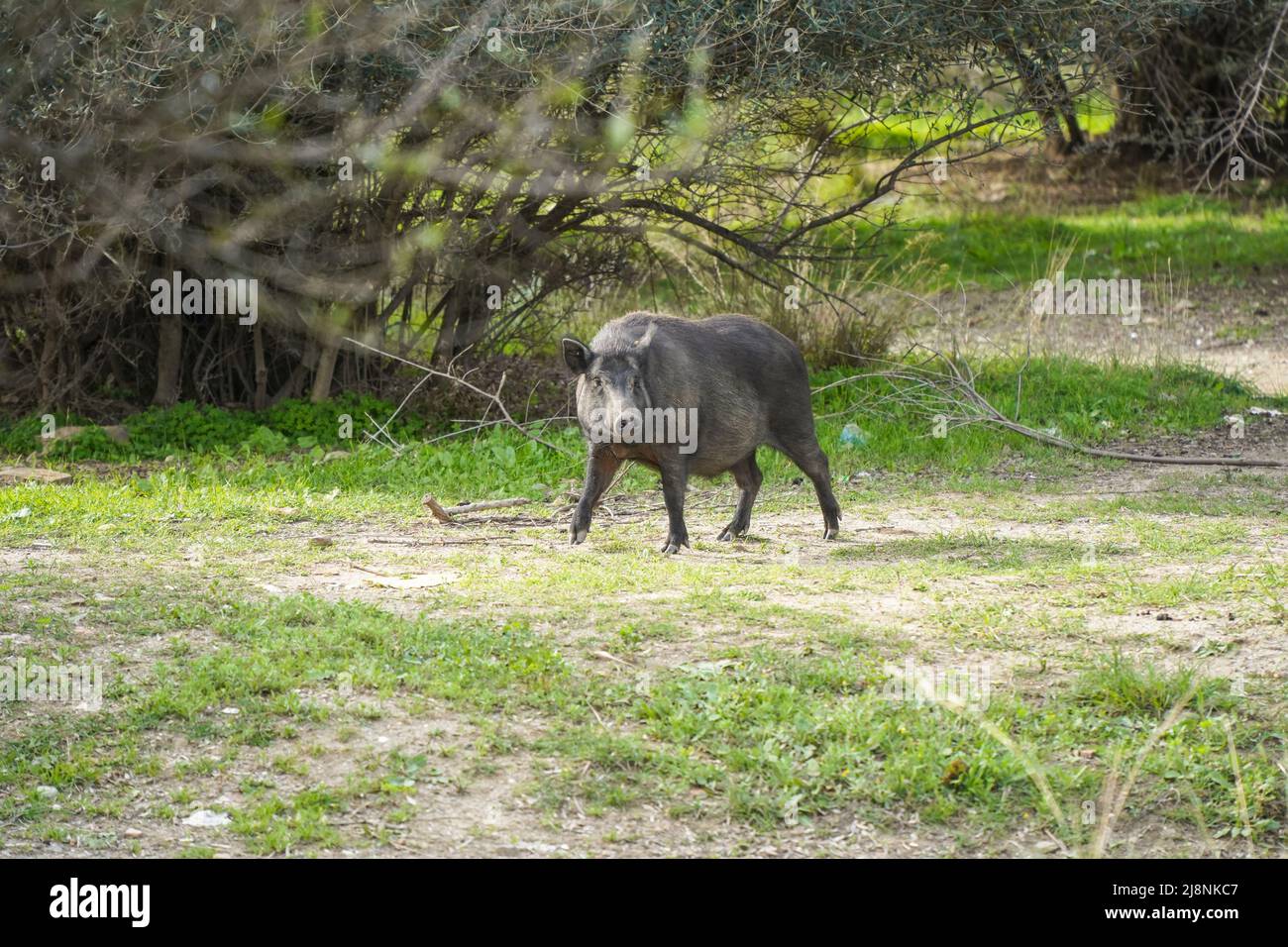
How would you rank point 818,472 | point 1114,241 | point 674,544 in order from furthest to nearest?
1. point 1114,241
2. point 818,472
3. point 674,544

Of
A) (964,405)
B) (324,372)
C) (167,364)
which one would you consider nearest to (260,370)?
(324,372)

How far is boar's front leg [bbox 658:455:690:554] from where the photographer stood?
8438mm

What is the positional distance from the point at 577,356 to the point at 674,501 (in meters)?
0.98

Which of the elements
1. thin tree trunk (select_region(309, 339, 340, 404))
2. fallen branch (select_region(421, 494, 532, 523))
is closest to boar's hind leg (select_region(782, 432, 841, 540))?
fallen branch (select_region(421, 494, 532, 523))

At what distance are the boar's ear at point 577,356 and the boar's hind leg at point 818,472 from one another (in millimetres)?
1436

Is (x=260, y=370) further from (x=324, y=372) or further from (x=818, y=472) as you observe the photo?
(x=818, y=472)

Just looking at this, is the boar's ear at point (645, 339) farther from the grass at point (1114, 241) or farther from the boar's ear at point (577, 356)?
the grass at point (1114, 241)

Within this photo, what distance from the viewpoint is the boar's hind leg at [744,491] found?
9008mm

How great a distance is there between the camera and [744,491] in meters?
9.25

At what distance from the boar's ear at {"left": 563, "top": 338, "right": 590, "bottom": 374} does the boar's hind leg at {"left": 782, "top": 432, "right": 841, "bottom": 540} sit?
1.44 m

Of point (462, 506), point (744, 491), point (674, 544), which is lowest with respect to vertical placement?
point (674, 544)

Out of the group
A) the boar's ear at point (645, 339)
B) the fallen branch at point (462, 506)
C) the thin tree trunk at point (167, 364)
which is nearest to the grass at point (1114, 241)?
the fallen branch at point (462, 506)

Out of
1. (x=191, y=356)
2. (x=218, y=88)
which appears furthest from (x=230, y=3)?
(x=191, y=356)

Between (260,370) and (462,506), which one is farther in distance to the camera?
(260,370)
